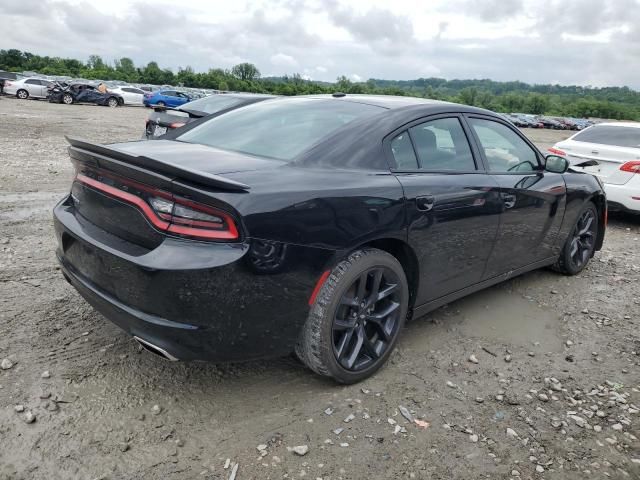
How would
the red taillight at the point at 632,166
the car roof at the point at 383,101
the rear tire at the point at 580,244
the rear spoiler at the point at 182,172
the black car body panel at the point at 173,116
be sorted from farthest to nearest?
the black car body panel at the point at 173,116 < the red taillight at the point at 632,166 < the rear tire at the point at 580,244 < the car roof at the point at 383,101 < the rear spoiler at the point at 182,172

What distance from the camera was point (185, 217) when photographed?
2.30 m

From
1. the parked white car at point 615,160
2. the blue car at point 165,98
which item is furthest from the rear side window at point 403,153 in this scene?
the blue car at point 165,98

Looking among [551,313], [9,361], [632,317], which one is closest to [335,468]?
[9,361]

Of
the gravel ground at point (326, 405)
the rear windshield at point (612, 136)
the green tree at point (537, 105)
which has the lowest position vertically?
the gravel ground at point (326, 405)

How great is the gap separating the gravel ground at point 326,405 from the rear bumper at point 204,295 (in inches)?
16.9

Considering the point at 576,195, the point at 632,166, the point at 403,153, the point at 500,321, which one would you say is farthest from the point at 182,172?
the point at 632,166

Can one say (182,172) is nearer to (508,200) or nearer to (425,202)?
(425,202)

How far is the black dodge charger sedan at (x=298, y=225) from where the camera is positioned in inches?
90.5

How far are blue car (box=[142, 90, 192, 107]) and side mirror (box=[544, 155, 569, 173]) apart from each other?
31302mm

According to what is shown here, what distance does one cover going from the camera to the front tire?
2.67 m

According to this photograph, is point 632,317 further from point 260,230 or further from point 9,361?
point 9,361

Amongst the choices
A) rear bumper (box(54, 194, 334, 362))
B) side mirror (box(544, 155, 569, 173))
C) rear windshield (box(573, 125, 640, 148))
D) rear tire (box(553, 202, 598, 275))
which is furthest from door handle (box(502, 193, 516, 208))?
rear windshield (box(573, 125, 640, 148))

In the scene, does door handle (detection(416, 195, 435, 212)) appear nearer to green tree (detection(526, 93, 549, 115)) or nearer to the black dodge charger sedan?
the black dodge charger sedan

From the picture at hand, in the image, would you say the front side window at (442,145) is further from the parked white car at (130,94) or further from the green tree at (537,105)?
the green tree at (537,105)
